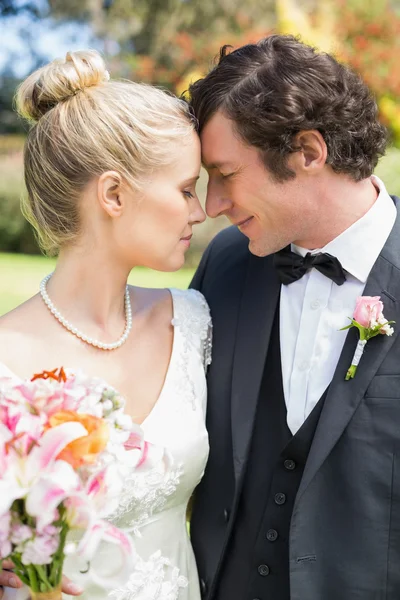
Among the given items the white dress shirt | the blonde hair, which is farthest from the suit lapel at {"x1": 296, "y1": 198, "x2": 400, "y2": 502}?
the blonde hair

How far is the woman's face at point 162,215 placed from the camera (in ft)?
8.12

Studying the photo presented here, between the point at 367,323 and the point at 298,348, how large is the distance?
1.12 ft

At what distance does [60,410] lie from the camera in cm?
158

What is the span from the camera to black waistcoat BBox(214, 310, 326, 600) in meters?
2.55

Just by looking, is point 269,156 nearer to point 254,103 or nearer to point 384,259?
point 254,103

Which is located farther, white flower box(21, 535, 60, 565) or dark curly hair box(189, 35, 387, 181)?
dark curly hair box(189, 35, 387, 181)

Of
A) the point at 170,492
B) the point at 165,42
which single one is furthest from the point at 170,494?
the point at 165,42

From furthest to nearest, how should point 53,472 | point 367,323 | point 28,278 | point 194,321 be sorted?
point 28,278, point 194,321, point 367,323, point 53,472

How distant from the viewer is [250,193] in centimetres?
274

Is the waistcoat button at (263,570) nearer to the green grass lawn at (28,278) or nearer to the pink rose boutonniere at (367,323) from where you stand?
the pink rose boutonniere at (367,323)

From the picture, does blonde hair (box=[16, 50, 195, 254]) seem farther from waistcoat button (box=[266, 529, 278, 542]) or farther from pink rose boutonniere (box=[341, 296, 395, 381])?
waistcoat button (box=[266, 529, 278, 542])

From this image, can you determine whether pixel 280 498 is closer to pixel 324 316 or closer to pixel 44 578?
pixel 324 316

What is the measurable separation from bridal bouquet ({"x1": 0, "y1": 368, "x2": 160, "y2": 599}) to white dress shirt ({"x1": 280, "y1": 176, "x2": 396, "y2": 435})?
1.06m

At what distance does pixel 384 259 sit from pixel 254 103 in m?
0.69
